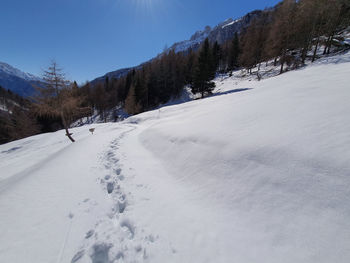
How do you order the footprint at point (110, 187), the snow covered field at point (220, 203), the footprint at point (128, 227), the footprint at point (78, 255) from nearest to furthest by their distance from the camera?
the snow covered field at point (220, 203)
the footprint at point (78, 255)
the footprint at point (128, 227)
the footprint at point (110, 187)

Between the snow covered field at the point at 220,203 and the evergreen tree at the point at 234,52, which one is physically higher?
the evergreen tree at the point at 234,52

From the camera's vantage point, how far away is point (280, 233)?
5.58ft

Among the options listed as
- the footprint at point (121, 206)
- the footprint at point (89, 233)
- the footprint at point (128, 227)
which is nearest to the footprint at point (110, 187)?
the footprint at point (121, 206)

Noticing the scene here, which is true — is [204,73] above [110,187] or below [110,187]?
above

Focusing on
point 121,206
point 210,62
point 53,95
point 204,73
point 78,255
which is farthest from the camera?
point 210,62

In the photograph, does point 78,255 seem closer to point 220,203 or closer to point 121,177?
point 121,177

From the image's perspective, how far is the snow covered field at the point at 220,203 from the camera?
1684mm

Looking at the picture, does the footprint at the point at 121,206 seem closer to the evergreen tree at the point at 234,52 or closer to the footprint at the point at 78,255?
the footprint at the point at 78,255

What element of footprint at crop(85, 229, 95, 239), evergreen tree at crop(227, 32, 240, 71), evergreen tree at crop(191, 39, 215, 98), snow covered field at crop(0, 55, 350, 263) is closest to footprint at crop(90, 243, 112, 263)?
snow covered field at crop(0, 55, 350, 263)

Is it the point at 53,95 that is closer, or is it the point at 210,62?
the point at 53,95

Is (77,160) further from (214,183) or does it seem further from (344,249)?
(344,249)

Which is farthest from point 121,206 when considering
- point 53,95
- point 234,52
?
point 234,52

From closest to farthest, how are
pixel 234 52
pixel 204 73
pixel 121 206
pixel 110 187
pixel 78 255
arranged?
pixel 78 255 < pixel 121 206 < pixel 110 187 < pixel 204 73 < pixel 234 52

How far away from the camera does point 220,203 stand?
2.42m
